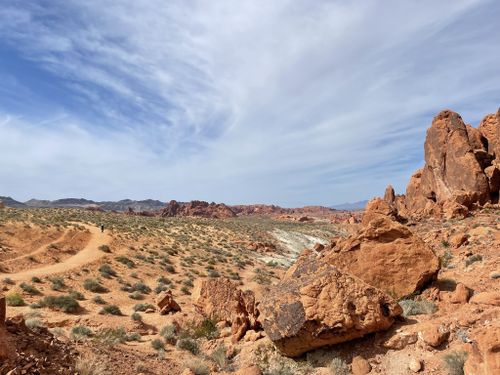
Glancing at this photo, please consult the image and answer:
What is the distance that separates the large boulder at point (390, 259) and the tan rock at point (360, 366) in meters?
3.60

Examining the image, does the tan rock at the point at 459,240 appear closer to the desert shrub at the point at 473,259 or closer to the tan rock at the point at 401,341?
the desert shrub at the point at 473,259

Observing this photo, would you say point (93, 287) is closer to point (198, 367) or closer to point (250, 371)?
point (198, 367)

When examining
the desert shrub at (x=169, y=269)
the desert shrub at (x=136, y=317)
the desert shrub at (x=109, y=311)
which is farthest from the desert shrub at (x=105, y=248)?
the desert shrub at (x=136, y=317)

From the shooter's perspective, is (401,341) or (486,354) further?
(401,341)

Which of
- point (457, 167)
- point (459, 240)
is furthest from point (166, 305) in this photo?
point (457, 167)

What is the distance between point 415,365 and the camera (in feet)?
24.9

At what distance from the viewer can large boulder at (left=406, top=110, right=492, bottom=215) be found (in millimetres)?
32438

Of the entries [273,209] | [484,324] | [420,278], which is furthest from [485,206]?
[273,209]

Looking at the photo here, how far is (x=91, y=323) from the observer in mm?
15109

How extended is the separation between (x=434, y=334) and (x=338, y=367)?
217 centimetres

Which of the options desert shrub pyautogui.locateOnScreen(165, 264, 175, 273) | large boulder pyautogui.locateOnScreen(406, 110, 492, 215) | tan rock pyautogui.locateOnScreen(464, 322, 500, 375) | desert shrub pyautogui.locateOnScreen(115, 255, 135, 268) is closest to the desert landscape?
tan rock pyautogui.locateOnScreen(464, 322, 500, 375)

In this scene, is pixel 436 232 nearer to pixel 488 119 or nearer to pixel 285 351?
pixel 285 351

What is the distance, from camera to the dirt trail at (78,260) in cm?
2312

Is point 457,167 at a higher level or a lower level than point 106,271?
higher
